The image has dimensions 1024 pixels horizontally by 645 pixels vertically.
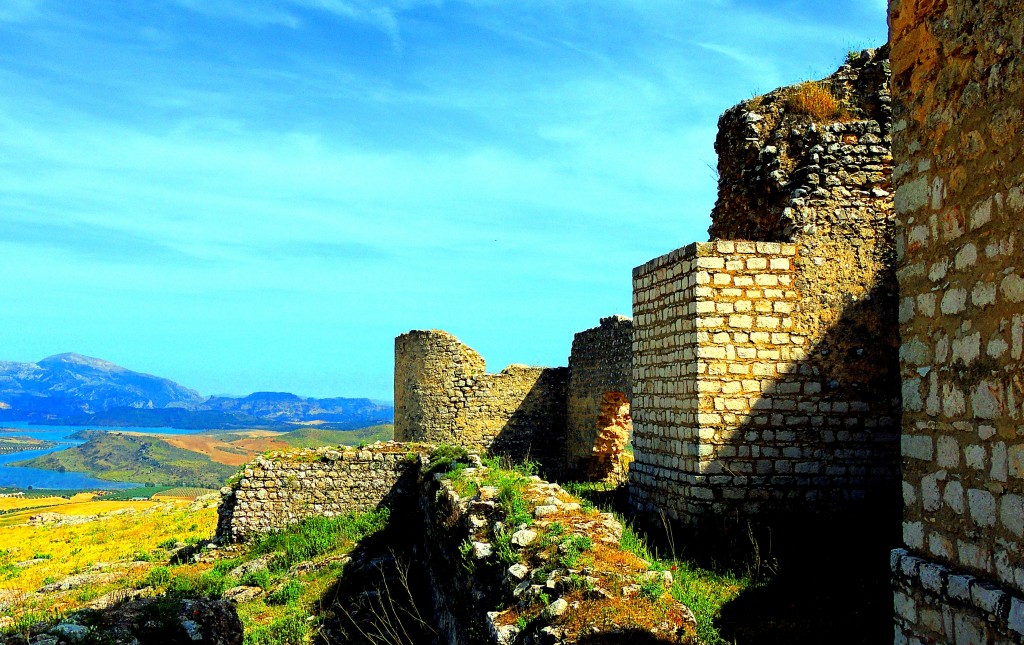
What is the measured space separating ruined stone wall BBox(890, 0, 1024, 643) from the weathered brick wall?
1772cm

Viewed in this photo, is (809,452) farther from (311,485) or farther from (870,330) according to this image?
(311,485)

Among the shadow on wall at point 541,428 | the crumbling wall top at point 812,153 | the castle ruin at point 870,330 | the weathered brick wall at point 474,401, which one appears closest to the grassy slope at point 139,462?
the weathered brick wall at point 474,401

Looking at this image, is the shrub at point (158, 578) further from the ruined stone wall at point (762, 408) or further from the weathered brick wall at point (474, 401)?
the weathered brick wall at point (474, 401)

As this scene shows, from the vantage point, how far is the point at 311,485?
1436cm

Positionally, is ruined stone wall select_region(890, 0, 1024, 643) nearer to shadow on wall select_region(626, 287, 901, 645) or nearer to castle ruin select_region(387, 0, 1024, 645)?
castle ruin select_region(387, 0, 1024, 645)

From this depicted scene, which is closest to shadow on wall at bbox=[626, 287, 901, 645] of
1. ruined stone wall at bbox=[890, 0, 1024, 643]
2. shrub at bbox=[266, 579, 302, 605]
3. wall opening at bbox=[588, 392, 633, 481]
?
ruined stone wall at bbox=[890, 0, 1024, 643]

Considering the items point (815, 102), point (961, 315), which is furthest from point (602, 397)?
point (961, 315)

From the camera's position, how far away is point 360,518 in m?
14.0

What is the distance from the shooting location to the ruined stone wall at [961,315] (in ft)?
11.3

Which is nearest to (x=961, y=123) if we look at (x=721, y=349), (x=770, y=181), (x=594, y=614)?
(x=594, y=614)

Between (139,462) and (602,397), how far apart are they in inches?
5176

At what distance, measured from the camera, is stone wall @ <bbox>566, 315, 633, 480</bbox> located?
18797 mm

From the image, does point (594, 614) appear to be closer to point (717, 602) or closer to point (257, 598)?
point (717, 602)

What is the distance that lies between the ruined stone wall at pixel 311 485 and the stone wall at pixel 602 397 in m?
6.03
